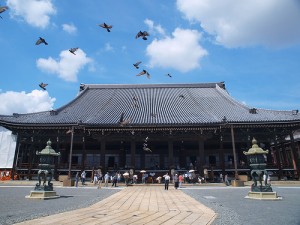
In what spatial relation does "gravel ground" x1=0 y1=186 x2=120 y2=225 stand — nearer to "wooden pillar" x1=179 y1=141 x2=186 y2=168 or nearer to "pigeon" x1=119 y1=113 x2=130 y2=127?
"pigeon" x1=119 y1=113 x2=130 y2=127

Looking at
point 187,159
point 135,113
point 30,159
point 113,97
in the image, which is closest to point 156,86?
point 113,97

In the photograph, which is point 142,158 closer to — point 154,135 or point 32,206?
point 154,135

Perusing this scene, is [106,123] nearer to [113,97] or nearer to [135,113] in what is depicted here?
[135,113]

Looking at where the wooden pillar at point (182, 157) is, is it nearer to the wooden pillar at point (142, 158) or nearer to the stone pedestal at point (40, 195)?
the wooden pillar at point (142, 158)

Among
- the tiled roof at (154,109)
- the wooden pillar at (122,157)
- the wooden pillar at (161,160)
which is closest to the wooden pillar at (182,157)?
the wooden pillar at (161,160)

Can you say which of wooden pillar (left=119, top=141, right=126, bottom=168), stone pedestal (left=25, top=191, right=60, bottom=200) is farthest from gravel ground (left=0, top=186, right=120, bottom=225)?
wooden pillar (left=119, top=141, right=126, bottom=168)

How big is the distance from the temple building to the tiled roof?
11 cm

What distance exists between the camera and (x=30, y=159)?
92.2ft

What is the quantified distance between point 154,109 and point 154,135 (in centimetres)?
532

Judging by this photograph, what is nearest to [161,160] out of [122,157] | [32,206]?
[122,157]

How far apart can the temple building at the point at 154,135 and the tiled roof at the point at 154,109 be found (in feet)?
0.37

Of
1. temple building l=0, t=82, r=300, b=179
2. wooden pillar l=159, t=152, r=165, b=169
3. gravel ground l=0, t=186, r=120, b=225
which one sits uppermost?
temple building l=0, t=82, r=300, b=179

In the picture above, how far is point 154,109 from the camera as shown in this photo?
3212cm

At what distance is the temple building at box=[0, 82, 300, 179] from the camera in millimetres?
26109
